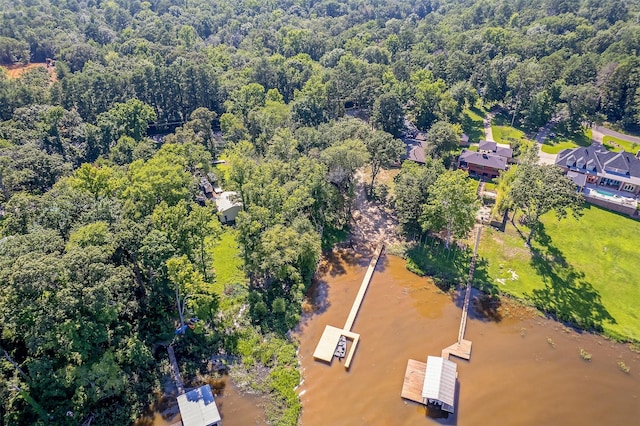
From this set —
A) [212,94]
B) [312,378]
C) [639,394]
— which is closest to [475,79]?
[212,94]

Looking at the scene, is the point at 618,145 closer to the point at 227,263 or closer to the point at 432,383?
the point at 432,383

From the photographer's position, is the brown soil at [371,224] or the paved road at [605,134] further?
the paved road at [605,134]

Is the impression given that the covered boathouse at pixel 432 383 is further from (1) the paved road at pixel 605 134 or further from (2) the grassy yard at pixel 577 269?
(1) the paved road at pixel 605 134

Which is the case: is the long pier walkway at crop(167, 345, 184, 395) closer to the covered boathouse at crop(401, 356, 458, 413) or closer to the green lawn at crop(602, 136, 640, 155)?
the covered boathouse at crop(401, 356, 458, 413)

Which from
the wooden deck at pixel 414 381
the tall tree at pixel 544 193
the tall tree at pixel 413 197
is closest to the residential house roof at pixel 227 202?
the tall tree at pixel 413 197

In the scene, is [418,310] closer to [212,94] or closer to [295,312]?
[295,312]

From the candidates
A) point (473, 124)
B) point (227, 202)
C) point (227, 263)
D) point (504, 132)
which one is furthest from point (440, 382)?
point (473, 124)

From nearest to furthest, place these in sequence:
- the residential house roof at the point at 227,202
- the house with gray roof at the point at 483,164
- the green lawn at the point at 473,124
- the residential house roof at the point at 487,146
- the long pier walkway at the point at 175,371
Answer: the long pier walkway at the point at 175,371
the residential house roof at the point at 227,202
the house with gray roof at the point at 483,164
the residential house roof at the point at 487,146
the green lawn at the point at 473,124
